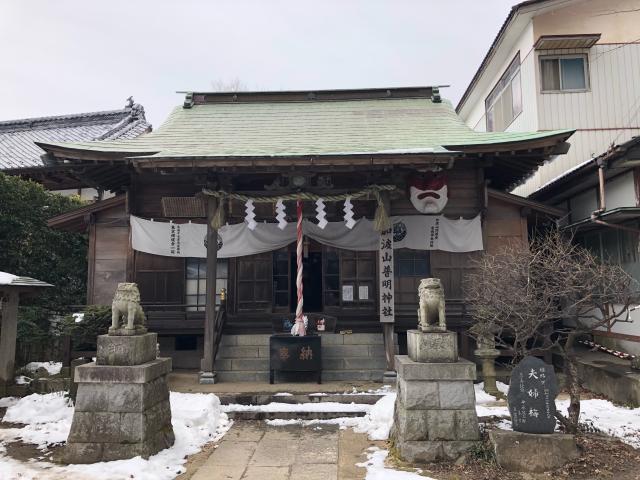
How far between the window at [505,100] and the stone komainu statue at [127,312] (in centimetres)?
1470

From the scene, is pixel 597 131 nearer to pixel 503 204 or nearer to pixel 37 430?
pixel 503 204

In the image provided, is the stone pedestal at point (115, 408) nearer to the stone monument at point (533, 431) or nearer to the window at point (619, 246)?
the stone monument at point (533, 431)

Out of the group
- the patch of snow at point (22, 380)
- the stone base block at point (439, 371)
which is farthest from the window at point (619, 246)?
the patch of snow at point (22, 380)

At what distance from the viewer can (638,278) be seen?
10.3 meters

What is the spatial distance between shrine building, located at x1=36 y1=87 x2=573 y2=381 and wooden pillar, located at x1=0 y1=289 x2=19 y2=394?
290 centimetres

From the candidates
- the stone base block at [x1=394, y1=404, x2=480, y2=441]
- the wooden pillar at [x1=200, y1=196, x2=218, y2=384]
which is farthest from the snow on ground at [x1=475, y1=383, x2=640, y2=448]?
the wooden pillar at [x1=200, y1=196, x2=218, y2=384]

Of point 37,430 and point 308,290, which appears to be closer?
point 37,430

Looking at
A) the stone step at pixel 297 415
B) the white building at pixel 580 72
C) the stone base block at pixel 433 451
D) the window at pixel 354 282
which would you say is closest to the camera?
the stone base block at pixel 433 451

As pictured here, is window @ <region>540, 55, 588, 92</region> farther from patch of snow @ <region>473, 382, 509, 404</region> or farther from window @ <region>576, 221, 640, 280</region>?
patch of snow @ <region>473, 382, 509, 404</region>

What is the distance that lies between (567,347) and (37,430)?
8.48 meters

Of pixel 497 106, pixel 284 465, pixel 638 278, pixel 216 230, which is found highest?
pixel 497 106

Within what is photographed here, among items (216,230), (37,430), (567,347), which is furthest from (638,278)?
(37,430)

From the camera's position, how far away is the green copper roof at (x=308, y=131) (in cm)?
1101

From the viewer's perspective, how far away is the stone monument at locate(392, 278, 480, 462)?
20.2 ft
